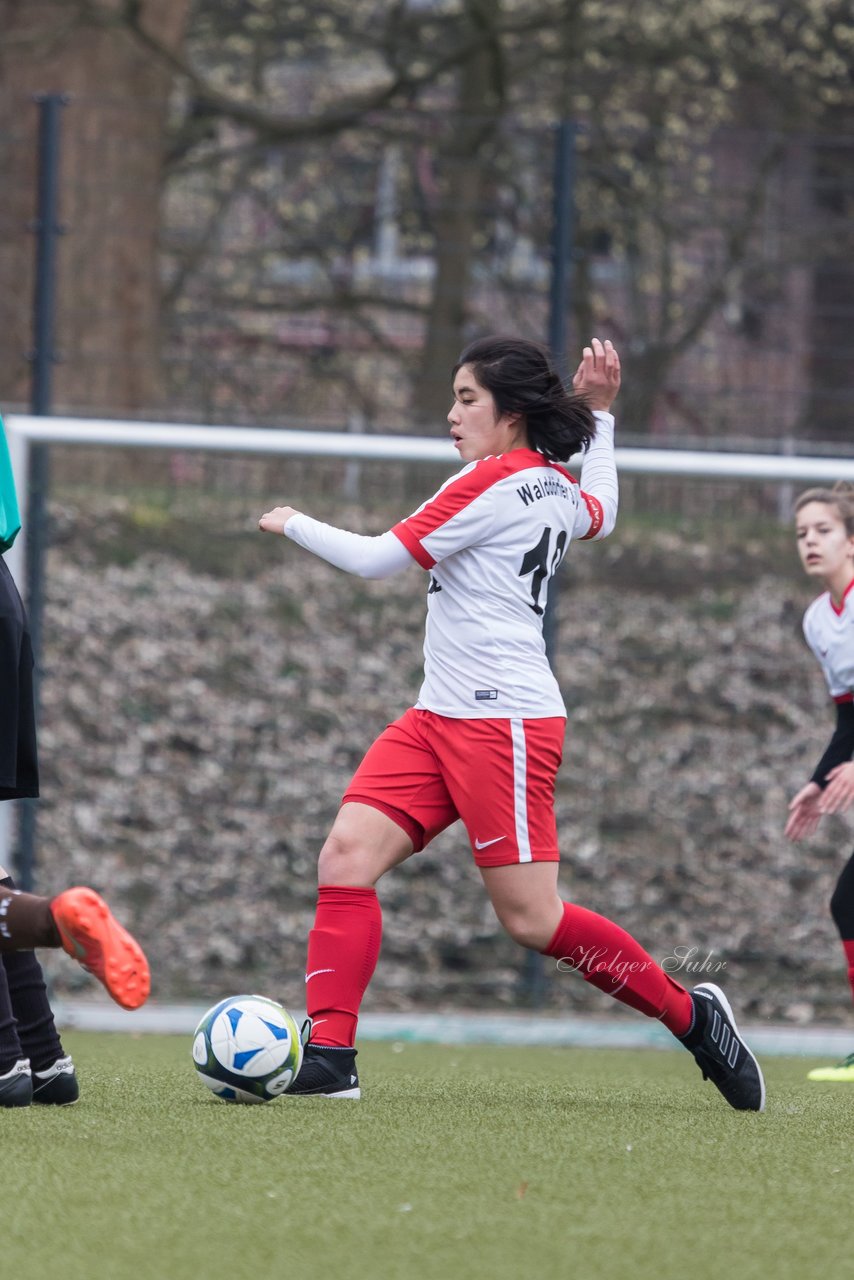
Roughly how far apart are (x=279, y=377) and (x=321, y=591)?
3.63 ft

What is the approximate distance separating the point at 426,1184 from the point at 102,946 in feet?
2.57

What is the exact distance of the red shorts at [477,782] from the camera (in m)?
4.52

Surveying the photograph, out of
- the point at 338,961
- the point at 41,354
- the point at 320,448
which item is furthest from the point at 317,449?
the point at 338,961

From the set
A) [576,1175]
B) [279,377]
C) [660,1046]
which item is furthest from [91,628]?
[576,1175]

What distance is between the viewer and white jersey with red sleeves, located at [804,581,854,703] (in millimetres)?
5500

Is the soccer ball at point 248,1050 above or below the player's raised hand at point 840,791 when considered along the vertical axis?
below

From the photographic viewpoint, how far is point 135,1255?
9.42 feet

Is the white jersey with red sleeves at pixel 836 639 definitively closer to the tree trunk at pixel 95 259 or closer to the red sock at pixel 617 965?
the red sock at pixel 617 965

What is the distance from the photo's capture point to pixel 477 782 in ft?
14.9

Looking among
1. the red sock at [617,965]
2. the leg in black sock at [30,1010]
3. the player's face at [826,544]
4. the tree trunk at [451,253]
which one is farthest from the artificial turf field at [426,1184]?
the tree trunk at [451,253]

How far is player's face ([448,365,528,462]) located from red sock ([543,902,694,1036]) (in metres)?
1.18

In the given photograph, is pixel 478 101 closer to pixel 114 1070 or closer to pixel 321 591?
pixel 321 591

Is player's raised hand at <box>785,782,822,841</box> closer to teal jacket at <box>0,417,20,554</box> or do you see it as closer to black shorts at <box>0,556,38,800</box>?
black shorts at <box>0,556,38,800</box>

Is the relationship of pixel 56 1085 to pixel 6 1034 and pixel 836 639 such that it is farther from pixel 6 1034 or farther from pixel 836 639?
pixel 836 639
